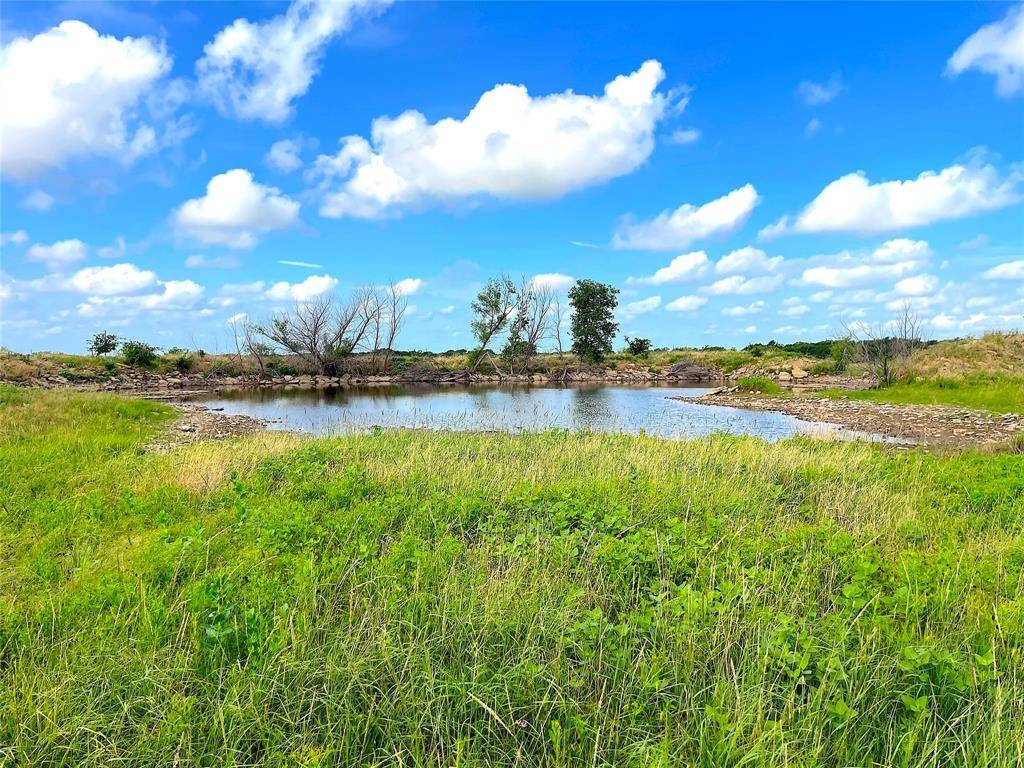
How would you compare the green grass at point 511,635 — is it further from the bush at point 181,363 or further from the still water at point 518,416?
the bush at point 181,363

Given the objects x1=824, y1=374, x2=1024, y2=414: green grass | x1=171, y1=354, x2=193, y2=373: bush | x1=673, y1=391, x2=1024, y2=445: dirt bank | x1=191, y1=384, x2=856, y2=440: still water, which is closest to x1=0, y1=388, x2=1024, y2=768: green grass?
x1=191, y1=384, x2=856, y2=440: still water

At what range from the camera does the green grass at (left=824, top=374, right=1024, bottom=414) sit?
23.2 metres

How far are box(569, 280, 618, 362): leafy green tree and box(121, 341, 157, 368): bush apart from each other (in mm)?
42614

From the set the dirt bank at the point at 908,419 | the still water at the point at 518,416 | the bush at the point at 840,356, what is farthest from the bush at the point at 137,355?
the bush at the point at 840,356

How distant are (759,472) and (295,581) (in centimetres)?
722

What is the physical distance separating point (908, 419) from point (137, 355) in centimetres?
5792

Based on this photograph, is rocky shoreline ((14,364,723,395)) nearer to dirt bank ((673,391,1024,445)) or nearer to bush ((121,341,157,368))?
bush ((121,341,157,368))

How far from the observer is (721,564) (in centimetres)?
461

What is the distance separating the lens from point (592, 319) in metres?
62.0

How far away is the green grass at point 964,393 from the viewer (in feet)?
76.1

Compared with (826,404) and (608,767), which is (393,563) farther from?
(826,404)

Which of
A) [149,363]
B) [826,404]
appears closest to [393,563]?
[826,404]

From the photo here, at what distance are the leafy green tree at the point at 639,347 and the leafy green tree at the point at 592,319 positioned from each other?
759cm

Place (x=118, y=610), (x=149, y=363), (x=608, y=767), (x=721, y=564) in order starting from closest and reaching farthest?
(x=608, y=767) → (x=118, y=610) → (x=721, y=564) → (x=149, y=363)
